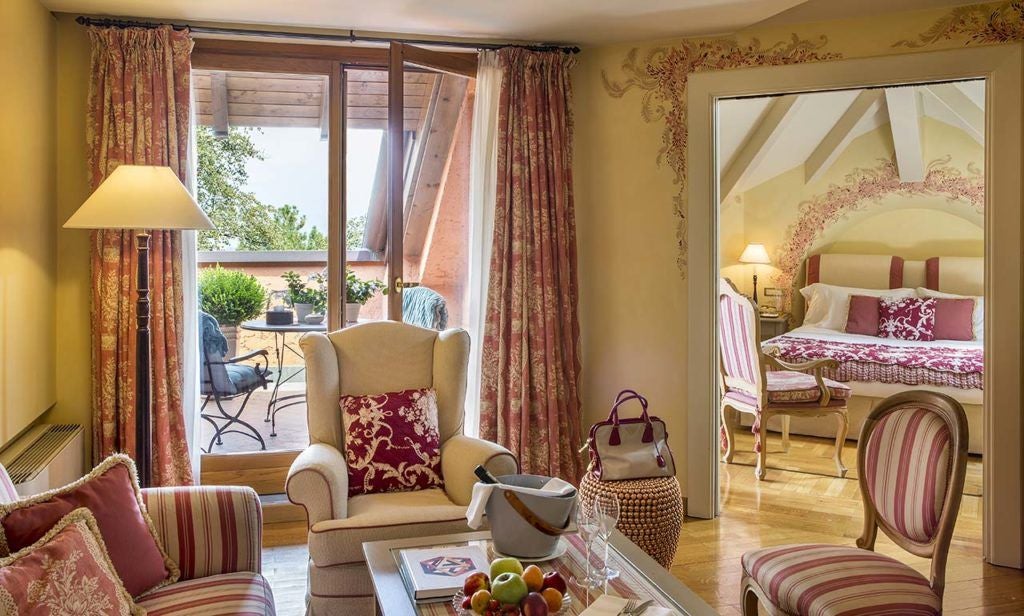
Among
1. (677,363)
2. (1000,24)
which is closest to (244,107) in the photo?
(677,363)

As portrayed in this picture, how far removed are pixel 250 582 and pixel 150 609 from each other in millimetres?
282

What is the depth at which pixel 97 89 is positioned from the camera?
3.85 meters

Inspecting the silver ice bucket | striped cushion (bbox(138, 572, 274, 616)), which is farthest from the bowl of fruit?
striped cushion (bbox(138, 572, 274, 616))

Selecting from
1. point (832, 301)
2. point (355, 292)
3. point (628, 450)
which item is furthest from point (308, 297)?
point (832, 301)

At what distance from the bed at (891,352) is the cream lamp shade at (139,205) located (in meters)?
4.23

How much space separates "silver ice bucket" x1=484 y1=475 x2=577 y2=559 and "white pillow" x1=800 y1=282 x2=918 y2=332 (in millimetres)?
5420

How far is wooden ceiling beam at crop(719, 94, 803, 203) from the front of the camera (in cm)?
621

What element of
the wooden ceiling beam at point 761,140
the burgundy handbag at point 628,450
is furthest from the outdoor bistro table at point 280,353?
the wooden ceiling beam at point 761,140

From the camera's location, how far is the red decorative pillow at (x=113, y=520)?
1991mm

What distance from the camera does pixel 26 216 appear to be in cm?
341

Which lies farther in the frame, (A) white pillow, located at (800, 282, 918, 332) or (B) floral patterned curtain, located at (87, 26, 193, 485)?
(A) white pillow, located at (800, 282, 918, 332)

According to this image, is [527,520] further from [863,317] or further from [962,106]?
[962,106]

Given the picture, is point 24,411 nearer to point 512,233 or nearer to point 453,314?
point 453,314

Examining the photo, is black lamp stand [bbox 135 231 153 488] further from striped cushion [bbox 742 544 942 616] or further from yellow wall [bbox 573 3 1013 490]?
striped cushion [bbox 742 544 942 616]
